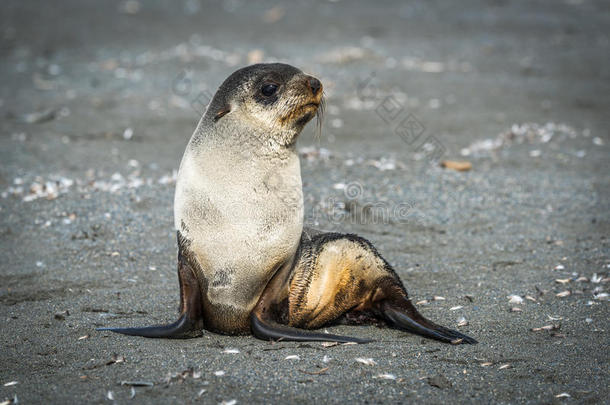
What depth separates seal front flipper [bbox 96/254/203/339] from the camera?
4.39 meters

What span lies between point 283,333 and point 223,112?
56.4 inches

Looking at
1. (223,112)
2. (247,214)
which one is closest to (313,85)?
(223,112)

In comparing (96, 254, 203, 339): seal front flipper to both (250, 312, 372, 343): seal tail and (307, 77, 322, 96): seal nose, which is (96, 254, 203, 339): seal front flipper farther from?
(307, 77, 322, 96): seal nose

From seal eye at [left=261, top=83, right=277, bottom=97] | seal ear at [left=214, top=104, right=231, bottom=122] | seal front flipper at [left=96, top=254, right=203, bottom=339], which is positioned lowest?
seal front flipper at [left=96, top=254, right=203, bottom=339]

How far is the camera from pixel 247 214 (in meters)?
4.36

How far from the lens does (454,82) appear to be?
552 inches

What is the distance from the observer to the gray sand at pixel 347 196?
4.09m

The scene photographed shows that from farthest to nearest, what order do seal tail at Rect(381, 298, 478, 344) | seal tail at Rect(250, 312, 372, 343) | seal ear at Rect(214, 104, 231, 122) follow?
seal tail at Rect(381, 298, 478, 344)
seal ear at Rect(214, 104, 231, 122)
seal tail at Rect(250, 312, 372, 343)

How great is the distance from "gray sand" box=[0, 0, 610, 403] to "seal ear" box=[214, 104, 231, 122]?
4.58ft

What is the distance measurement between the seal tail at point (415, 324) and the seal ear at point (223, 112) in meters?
1.73

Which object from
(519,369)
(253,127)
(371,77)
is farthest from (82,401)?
(371,77)

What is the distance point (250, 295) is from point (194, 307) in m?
0.36

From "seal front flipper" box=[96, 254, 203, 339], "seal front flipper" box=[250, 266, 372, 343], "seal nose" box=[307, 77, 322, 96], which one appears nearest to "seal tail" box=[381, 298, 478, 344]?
"seal front flipper" box=[250, 266, 372, 343]

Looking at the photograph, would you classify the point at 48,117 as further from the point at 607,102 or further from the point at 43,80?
the point at 607,102
